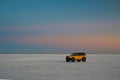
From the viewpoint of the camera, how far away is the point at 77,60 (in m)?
49.0

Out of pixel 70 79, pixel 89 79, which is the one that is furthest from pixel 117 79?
pixel 70 79

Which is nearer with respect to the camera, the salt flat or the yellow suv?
the salt flat

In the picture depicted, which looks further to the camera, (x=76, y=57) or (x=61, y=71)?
(x=76, y=57)

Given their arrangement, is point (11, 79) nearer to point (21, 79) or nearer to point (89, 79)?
point (21, 79)

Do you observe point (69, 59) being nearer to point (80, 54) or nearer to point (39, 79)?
point (80, 54)

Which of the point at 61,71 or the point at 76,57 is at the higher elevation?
the point at 76,57

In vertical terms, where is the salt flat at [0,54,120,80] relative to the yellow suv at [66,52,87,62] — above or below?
below

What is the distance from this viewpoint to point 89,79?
19469 millimetres

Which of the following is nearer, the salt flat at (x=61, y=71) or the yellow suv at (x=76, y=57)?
the salt flat at (x=61, y=71)

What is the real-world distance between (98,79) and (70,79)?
1856mm

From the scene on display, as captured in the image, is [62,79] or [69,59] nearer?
[62,79]

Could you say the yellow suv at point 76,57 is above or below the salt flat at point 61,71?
above

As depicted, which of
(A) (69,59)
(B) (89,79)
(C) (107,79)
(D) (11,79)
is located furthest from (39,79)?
(A) (69,59)

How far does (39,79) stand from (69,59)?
27982 millimetres
